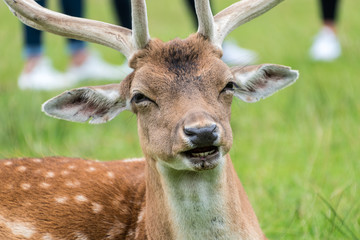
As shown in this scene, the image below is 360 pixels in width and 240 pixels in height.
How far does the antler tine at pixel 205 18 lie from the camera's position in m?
3.43

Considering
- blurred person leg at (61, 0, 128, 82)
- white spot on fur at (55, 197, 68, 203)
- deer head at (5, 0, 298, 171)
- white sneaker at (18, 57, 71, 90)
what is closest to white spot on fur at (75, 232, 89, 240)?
white spot on fur at (55, 197, 68, 203)

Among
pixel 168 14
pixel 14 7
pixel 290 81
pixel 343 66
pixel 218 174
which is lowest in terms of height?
pixel 168 14

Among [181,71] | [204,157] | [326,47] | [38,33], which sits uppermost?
[181,71]

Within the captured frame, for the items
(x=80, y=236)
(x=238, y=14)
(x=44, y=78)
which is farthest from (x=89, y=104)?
(x=44, y=78)

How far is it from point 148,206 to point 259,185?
68.5 inches

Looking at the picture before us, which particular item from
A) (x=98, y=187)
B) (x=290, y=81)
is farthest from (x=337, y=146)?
(x=98, y=187)

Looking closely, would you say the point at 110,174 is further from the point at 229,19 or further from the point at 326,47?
the point at 326,47

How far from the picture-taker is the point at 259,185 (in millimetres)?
5168

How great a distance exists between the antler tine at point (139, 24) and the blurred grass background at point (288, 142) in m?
0.61

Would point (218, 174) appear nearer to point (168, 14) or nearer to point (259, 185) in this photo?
point (259, 185)

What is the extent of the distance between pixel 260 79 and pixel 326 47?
19.6ft

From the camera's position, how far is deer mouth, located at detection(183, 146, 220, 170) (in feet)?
10.1

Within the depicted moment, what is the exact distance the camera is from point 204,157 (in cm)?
308

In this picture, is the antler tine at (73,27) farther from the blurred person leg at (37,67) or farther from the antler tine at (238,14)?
the blurred person leg at (37,67)
